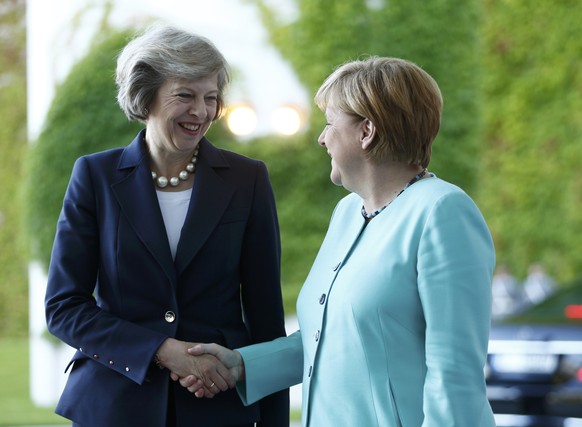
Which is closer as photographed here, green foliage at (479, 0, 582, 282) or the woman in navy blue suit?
the woman in navy blue suit

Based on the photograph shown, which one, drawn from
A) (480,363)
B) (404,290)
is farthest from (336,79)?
(480,363)

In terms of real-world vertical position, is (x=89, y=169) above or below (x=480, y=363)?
above

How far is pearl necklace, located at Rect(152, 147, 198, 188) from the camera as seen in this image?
252cm

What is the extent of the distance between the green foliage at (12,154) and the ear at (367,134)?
63.2ft

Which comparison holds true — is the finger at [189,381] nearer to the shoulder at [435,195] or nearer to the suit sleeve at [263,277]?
the suit sleeve at [263,277]

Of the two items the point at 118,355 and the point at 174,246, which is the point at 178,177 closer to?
the point at 174,246

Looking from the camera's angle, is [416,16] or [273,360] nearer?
[273,360]

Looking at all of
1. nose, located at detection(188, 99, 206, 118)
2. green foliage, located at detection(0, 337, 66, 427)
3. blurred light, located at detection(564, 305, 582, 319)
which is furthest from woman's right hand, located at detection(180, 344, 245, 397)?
green foliage, located at detection(0, 337, 66, 427)

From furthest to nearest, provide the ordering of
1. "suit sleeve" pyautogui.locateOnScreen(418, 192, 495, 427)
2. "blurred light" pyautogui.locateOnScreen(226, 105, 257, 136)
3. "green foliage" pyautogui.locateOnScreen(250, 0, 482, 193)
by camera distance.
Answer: "green foliage" pyautogui.locateOnScreen(250, 0, 482, 193) → "blurred light" pyautogui.locateOnScreen(226, 105, 257, 136) → "suit sleeve" pyautogui.locateOnScreen(418, 192, 495, 427)

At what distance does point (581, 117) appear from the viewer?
19484 millimetres

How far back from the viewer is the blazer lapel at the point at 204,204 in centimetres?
242

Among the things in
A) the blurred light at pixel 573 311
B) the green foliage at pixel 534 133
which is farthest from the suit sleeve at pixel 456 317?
the green foliage at pixel 534 133

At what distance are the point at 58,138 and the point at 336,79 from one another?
24.2 feet

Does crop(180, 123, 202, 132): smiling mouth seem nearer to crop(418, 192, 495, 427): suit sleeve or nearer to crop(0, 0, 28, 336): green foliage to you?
crop(418, 192, 495, 427): suit sleeve
